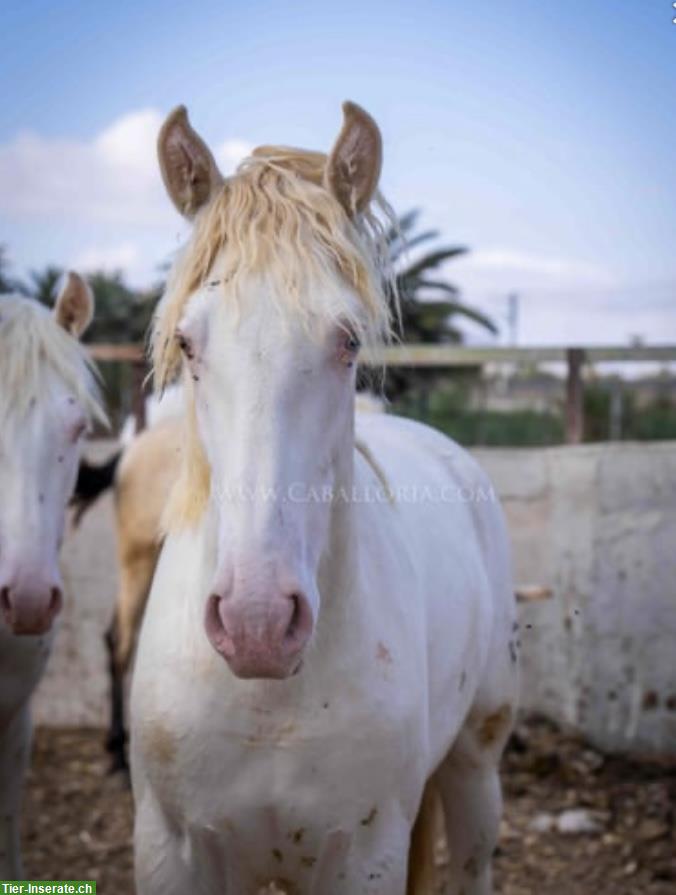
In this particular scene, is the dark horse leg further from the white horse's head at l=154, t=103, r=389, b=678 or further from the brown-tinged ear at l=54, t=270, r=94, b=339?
the white horse's head at l=154, t=103, r=389, b=678

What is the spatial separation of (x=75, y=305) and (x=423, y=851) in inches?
78.1

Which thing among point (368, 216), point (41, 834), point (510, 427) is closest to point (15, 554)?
point (368, 216)

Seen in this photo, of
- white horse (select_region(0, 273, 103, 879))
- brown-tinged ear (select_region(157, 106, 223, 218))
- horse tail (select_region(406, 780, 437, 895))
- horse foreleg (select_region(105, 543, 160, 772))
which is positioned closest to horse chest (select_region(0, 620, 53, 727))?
white horse (select_region(0, 273, 103, 879))

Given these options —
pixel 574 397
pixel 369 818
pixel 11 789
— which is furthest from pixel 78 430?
pixel 574 397

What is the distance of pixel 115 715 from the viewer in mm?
4695

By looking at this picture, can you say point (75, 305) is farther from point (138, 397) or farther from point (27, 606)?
point (138, 397)

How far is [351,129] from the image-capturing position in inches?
69.6

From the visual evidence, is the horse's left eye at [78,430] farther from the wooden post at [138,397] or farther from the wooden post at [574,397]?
the wooden post at [574,397]

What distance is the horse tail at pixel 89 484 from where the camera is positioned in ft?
16.0

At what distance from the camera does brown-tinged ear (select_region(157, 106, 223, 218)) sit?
172 cm

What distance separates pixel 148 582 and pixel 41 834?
4.31ft

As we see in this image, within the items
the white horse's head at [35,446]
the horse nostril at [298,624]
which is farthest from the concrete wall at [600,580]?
the horse nostril at [298,624]

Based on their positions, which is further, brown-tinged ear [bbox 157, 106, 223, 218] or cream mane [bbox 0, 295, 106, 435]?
cream mane [bbox 0, 295, 106, 435]

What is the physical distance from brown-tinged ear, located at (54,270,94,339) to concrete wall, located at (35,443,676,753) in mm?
2504
